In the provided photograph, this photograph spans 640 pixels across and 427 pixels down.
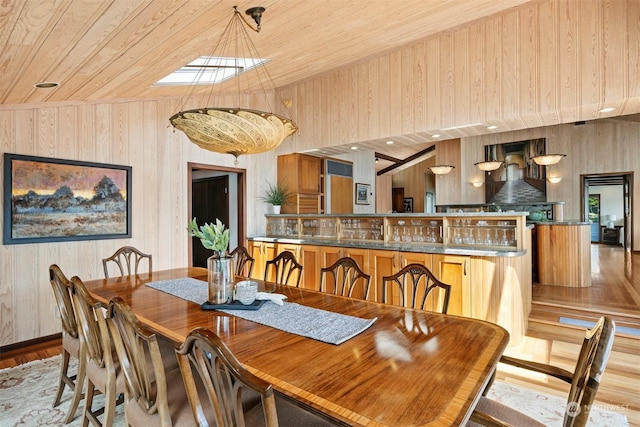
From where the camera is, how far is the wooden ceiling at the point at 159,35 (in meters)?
1.77

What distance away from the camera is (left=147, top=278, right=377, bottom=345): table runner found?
1.61m

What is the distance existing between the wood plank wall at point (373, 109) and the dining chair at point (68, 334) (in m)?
1.57

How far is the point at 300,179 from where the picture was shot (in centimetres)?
573

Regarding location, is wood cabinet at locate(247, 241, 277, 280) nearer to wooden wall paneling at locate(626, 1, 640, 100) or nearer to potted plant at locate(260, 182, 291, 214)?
potted plant at locate(260, 182, 291, 214)

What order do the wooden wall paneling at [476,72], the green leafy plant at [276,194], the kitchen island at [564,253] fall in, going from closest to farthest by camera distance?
the wooden wall paneling at [476,72]
the kitchen island at [564,253]
the green leafy plant at [276,194]

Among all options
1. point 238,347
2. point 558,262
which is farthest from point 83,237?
point 558,262

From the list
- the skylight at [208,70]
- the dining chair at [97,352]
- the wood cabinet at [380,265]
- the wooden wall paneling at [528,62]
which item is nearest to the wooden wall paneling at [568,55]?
the wooden wall paneling at [528,62]

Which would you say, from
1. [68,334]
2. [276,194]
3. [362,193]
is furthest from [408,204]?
[68,334]

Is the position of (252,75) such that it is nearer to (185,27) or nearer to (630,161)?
(185,27)

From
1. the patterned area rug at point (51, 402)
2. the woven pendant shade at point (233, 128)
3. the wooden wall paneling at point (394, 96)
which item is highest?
the wooden wall paneling at point (394, 96)

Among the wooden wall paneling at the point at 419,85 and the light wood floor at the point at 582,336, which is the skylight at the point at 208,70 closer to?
the wooden wall paneling at the point at 419,85

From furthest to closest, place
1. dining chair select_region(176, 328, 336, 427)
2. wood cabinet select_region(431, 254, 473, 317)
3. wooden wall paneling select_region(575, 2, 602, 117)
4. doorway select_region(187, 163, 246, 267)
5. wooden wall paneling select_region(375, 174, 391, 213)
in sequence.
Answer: wooden wall paneling select_region(375, 174, 391, 213) < doorway select_region(187, 163, 246, 267) < wood cabinet select_region(431, 254, 473, 317) < wooden wall paneling select_region(575, 2, 602, 117) < dining chair select_region(176, 328, 336, 427)

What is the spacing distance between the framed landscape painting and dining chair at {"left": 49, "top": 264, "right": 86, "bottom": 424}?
1.61m

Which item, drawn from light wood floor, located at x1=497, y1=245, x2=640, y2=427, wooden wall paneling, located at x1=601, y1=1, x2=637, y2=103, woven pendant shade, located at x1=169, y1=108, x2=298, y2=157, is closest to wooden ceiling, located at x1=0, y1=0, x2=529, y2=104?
woven pendant shade, located at x1=169, y1=108, x2=298, y2=157
